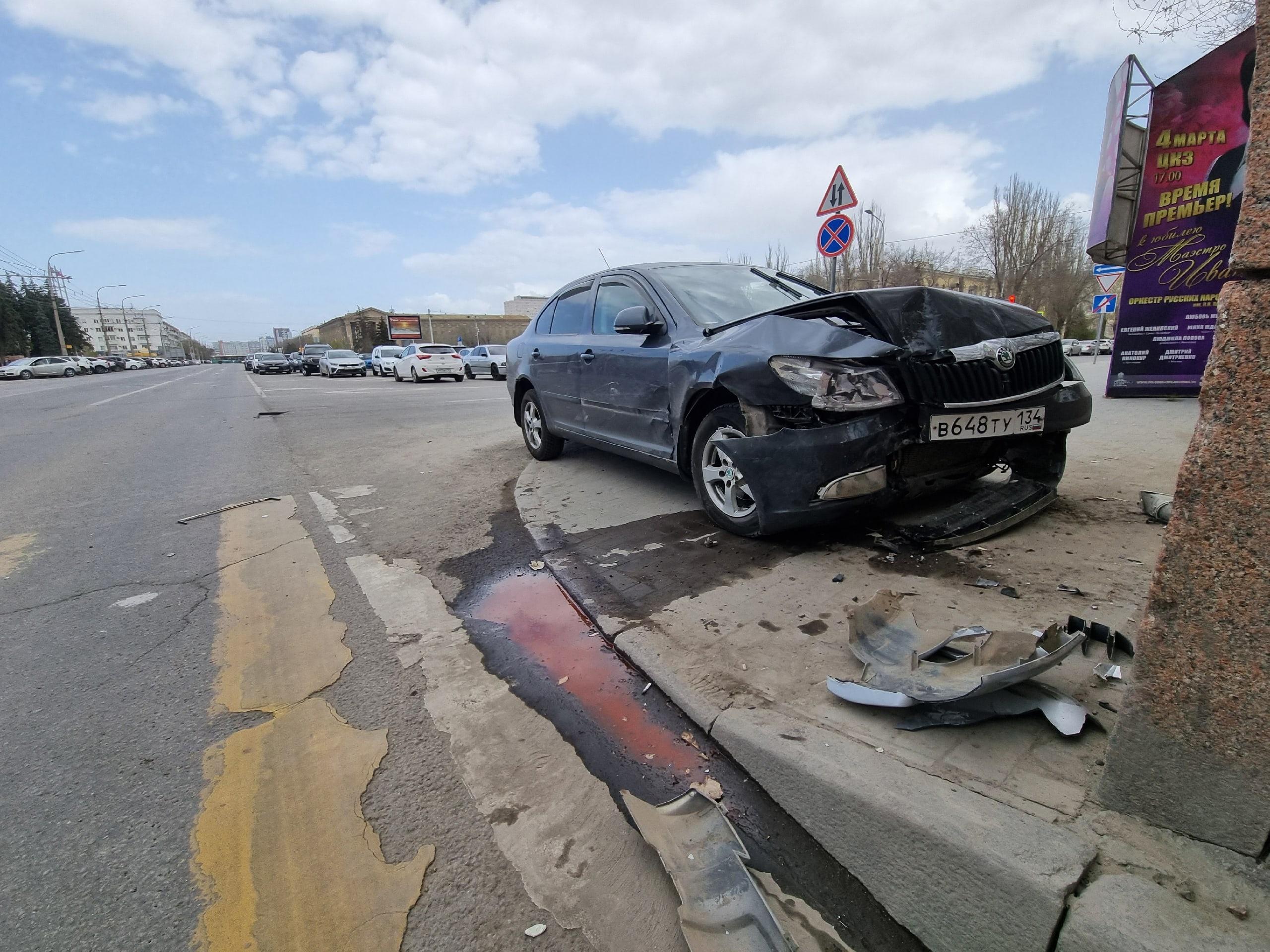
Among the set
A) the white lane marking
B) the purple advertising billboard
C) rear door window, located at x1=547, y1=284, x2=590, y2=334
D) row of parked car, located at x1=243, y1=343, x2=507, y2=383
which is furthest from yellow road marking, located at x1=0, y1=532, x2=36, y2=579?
the white lane marking

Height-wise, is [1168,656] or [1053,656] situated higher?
[1168,656]

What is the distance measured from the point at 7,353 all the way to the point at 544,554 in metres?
83.3

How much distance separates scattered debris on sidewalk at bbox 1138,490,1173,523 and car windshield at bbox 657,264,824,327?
7.58ft

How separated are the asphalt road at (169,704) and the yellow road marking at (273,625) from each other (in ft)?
0.15

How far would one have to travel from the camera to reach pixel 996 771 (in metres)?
1.56

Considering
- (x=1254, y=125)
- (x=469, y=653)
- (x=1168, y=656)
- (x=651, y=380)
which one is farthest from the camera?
(x=651, y=380)

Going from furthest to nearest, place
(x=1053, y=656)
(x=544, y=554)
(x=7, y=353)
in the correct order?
(x=7, y=353)
(x=544, y=554)
(x=1053, y=656)

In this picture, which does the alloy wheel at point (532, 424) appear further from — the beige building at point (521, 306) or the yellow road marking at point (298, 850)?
the beige building at point (521, 306)

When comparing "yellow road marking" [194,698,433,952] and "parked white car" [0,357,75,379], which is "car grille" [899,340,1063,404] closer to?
"yellow road marking" [194,698,433,952]

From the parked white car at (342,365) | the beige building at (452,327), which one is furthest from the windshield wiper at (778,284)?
the beige building at (452,327)

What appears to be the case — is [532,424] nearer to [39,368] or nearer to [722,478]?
[722,478]

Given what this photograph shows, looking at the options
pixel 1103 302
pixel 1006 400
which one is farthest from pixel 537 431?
pixel 1103 302

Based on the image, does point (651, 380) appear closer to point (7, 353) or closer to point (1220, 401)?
point (1220, 401)

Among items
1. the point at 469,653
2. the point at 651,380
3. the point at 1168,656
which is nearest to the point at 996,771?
the point at 1168,656
